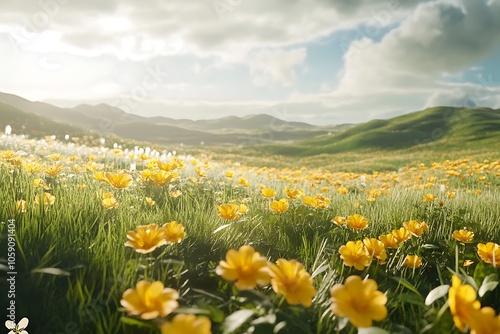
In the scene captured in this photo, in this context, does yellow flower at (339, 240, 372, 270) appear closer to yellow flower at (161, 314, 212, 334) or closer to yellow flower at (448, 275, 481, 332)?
yellow flower at (448, 275, 481, 332)

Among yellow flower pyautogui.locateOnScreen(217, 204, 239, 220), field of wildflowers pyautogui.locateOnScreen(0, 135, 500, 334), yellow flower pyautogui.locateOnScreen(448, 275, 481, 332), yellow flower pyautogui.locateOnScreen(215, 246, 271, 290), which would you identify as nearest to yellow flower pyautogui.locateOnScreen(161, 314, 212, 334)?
field of wildflowers pyautogui.locateOnScreen(0, 135, 500, 334)

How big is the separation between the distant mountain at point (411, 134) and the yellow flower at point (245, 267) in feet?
133

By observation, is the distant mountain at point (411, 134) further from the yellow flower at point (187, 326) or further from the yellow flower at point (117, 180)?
the yellow flower at point (187, 326)

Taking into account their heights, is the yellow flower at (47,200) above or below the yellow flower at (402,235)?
above

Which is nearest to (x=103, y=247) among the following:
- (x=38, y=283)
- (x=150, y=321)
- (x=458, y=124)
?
(x=38, y=283)

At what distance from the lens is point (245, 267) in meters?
1.37

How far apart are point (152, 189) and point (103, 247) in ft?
6.10

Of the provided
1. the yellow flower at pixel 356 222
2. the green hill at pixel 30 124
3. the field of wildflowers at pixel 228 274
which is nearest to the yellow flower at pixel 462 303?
the field of wildflowers at pixel 228 274

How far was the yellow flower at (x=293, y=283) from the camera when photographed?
1.30 metres

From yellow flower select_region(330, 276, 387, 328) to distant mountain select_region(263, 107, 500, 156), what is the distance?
133 ft

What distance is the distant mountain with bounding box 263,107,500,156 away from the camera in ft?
147

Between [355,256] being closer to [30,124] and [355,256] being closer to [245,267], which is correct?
[245,267]

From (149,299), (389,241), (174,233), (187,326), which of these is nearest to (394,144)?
(389,241)

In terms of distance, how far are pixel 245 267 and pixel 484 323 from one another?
2.38ft
